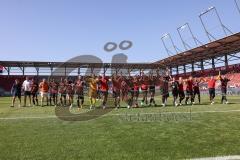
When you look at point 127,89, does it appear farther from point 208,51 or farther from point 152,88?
point 208,51

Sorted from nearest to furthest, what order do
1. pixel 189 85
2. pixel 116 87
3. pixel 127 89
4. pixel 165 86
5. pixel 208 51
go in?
pixel 116 87 → pixel 127 89 → pixel 165 86 → pixel 189 85 → pixel 208 51

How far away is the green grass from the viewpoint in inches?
305

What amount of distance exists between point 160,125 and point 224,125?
2.05 metres

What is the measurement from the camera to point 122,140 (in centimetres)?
919

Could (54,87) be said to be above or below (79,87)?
above

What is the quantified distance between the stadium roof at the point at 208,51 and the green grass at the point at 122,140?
41067 millimetres

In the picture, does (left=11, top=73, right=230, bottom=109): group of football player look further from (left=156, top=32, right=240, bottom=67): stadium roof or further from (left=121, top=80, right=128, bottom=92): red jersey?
(left=156, top=32, right=240, bottom=67): stadium roof

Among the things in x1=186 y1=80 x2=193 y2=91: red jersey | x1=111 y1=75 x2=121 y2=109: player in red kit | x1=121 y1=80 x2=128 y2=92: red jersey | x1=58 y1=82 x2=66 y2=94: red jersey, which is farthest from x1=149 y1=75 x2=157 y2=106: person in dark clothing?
x1=58 y1=82 x2=66 y2=94: red jersey

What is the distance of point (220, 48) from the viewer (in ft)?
187

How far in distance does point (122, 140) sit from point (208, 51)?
54.2 meters

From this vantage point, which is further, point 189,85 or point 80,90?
point 189,85

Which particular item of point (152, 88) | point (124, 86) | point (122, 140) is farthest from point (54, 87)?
point (122, 140)

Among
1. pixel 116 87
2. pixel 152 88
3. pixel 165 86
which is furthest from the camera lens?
pixel 165 86

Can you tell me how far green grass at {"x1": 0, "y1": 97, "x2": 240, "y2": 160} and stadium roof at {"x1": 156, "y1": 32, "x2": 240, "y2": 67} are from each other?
4107 centimetres
